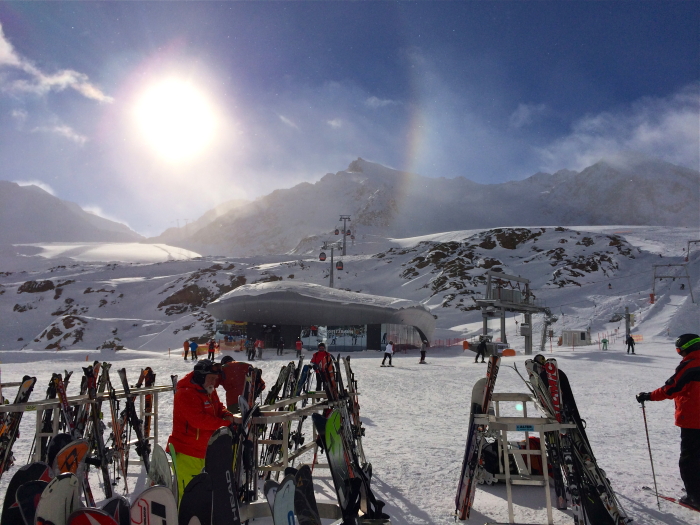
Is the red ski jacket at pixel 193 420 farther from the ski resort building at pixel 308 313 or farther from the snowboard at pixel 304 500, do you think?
the ski resort building at pixel 308 313

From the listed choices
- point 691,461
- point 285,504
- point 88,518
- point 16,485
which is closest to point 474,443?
point 285,504

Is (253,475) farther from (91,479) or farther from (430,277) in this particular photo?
(430,277)

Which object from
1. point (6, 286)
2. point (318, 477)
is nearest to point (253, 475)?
point (318, 477)

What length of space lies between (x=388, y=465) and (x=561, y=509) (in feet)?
7.91

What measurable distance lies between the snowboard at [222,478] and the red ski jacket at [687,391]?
435cm

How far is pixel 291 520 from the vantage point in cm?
319

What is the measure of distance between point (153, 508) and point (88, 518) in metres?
0.36

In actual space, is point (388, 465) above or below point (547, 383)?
below

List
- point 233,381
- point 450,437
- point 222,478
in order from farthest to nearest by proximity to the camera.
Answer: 1. point 450,437
2. point 233,381
3. point 222,478

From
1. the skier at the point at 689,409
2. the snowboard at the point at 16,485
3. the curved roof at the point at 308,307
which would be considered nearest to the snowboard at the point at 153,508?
the snowboard at the point at 16,485

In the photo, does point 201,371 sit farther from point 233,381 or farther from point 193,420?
point 233,381

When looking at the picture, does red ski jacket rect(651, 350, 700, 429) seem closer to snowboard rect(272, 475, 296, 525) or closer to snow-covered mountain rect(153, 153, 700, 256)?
snowboard rect(272, 475, 296, 525)

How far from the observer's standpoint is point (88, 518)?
8.47ft

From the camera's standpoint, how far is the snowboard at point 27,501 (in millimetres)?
2666
